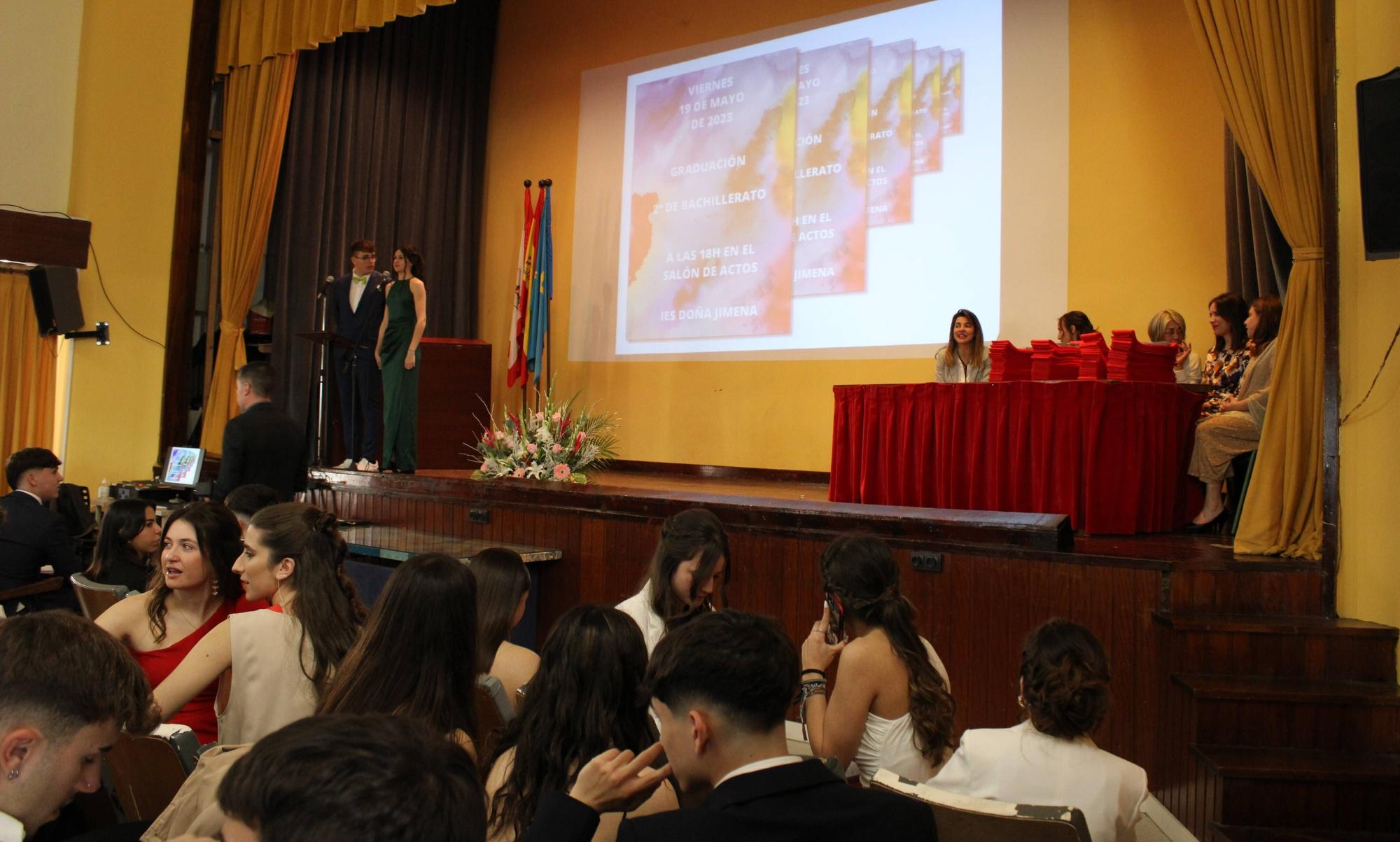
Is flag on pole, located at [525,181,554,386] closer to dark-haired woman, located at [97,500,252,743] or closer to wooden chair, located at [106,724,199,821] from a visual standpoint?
dark-haired woman, located at [97,500,252,743]

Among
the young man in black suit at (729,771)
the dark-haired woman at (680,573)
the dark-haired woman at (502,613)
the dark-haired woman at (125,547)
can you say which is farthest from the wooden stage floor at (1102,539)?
the young man in black suit at (729,771)

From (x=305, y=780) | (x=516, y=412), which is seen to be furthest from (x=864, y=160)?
(x=305, y=780)

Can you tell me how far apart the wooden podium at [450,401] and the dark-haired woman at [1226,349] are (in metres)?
4.56

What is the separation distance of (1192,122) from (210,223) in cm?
720

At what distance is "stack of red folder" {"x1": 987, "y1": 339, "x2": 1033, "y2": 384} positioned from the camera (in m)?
4.82

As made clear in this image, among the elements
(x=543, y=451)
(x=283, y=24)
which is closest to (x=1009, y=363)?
(x=543, y=451)

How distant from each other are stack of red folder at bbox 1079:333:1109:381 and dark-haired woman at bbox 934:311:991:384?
0.98 m

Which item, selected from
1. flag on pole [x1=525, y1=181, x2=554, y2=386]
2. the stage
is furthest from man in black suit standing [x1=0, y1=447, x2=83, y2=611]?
flag on pole [x1=525, y1=181, x2=554, y2=386]

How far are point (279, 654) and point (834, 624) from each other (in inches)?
47.7

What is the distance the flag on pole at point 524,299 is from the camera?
847 centimetres

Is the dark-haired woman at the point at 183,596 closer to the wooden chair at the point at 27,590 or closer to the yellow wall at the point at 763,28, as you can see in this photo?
the wooden chair at the point at 27,590

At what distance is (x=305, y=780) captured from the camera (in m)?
0.79

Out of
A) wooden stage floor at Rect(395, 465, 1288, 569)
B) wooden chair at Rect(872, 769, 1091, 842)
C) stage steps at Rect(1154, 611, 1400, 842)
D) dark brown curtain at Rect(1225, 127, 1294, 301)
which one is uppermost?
dark brown curtain at Rect(1225, 127, 1294, 301)

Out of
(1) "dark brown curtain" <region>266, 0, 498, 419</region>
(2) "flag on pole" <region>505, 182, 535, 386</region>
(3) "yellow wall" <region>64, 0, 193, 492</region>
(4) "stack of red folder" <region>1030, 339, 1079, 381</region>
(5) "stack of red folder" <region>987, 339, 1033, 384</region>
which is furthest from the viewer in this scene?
(1) "dark brown curtain" <region>266, 0, 498, 419</region>
